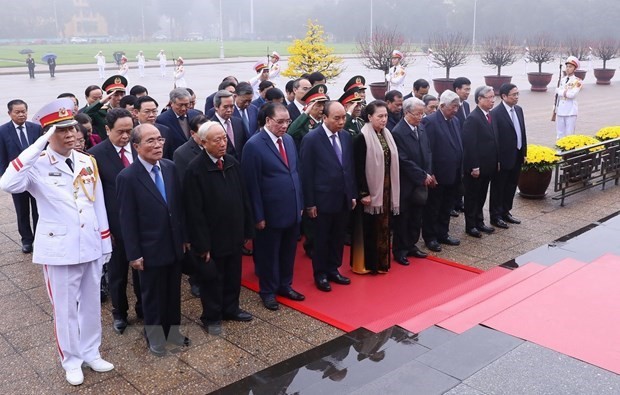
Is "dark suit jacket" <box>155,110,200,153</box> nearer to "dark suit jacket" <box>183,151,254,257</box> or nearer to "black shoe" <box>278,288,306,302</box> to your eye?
"dark suit jacket" <box>183,151,254,257</box>

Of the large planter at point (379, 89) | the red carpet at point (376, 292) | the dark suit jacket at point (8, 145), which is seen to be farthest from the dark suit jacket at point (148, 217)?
the large planter at point (379, 89)

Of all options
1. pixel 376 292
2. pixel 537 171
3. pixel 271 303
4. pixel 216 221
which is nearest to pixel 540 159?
pixel 537 171

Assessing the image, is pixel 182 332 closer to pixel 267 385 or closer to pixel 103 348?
pixel 103 348

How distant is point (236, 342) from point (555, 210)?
5.50m

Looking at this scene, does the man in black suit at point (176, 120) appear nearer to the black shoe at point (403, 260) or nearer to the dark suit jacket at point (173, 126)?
the dark suit jacket at point (173, 126)

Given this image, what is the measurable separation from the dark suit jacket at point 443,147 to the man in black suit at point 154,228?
3.34m

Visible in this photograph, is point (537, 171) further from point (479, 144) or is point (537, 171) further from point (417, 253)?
point (417, 253)

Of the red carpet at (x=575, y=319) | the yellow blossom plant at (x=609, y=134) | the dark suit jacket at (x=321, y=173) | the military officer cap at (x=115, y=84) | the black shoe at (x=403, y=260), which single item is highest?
the military officer cap at (x=115, y=84)

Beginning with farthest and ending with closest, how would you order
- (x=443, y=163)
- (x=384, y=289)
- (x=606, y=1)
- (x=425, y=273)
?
(x=606, y=1)
(x=443, y=163)
(x=425, y=273)
(x=384, y=289)

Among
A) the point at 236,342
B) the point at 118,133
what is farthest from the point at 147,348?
the point at 118,133

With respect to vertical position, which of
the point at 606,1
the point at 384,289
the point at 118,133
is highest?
the point at 606,1

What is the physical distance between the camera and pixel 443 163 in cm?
701

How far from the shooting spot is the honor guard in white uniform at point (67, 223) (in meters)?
4.04

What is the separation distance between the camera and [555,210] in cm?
858
